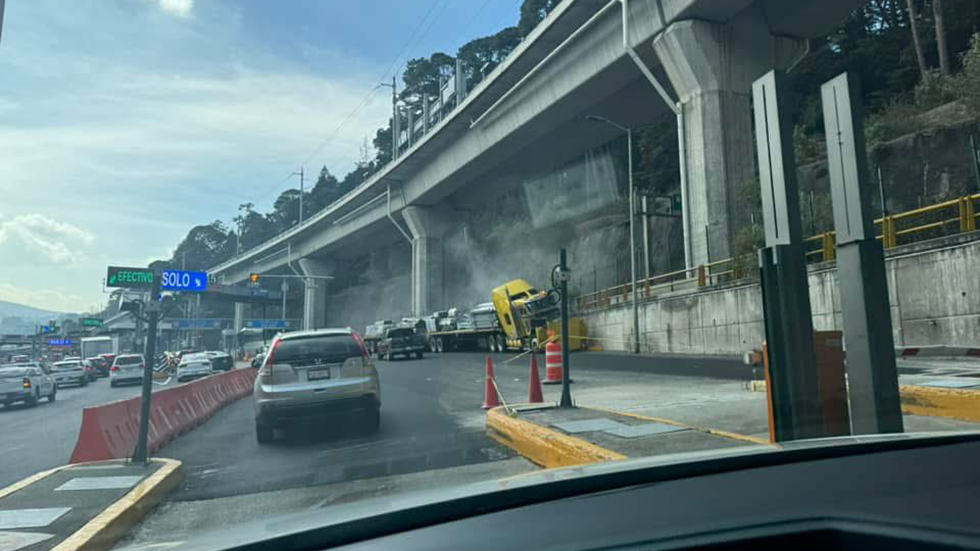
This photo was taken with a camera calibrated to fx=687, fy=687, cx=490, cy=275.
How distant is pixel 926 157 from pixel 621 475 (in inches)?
1224

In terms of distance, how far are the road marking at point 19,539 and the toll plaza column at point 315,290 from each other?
79174 millimetres

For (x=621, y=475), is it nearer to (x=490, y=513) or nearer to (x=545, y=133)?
(x=490, y=513)

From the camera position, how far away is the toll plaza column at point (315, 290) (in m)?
82.4

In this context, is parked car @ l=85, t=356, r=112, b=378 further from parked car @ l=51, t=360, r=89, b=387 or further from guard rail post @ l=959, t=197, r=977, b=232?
guard rail post @ l=959, t=197, r=977, b=232

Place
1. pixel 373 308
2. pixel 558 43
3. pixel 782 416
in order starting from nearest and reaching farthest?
pixel 782 416
pixel 558 43
pixel 373 308

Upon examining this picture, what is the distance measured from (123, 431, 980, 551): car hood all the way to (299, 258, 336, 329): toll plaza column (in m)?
82.9

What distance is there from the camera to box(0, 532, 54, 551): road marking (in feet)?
15.4

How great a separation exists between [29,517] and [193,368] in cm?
3251

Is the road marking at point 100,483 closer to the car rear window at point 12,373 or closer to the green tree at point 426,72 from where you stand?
the car rear window at point 12,373

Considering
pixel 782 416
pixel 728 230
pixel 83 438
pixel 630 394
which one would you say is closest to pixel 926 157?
pixel 728 230

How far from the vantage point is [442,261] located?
57781 millimetres

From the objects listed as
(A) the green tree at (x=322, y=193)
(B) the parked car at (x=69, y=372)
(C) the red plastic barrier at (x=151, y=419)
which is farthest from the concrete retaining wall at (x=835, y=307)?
(A) the green tree at (x=322, y=193)

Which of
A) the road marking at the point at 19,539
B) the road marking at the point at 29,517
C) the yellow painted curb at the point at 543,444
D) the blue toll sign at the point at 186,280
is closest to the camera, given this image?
the road marking at the point at 19,539

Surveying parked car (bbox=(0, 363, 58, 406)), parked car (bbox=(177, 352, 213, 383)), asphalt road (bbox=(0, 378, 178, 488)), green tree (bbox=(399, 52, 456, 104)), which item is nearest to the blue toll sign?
parked car (bbox=(0, 363, 58, 406))
